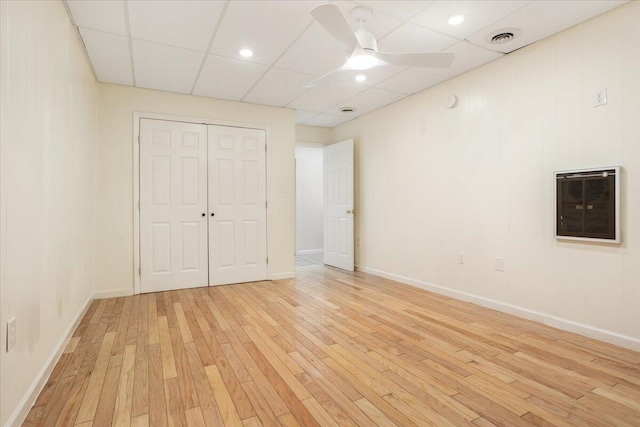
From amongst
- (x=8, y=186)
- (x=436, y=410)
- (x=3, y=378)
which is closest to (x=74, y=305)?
(x=3, y=378)

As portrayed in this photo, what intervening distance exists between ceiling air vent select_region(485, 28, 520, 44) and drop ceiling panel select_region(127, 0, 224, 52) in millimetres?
2269

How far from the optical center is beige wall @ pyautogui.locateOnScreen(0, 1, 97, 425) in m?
1.49

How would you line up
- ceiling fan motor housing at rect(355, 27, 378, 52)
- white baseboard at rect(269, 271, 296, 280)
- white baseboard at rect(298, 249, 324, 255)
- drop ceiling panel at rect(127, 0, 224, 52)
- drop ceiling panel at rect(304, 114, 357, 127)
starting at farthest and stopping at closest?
1. white baseboard at rect(298, 249, 324, 255)
2. drop ceiling panel at rect(304, 114, 357, 127)
3. white baseboard at rect(269, 271, 296, 280)
4. drop ceiling panel at rect(127, 0, 224, 52)
5. ceiling fan motor housing at rect(355, 27, 378, 52)

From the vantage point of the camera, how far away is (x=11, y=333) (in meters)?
1.52

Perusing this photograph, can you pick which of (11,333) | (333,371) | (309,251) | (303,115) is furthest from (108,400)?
(309,251)

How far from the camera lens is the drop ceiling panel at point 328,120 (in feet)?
17.6

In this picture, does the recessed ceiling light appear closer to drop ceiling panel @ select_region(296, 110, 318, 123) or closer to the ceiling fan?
the ceiling fan

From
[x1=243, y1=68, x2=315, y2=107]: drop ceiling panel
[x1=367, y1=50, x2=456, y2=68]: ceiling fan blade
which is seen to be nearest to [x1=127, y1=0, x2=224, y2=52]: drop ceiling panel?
[x1=243, y1=68, x2=315, y2=107]: drop ceiling panel

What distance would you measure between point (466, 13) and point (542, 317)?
267cm

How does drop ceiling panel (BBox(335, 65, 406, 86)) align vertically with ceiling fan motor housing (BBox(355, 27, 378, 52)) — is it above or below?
above

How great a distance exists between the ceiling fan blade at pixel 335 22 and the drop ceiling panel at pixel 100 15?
1.56 metres

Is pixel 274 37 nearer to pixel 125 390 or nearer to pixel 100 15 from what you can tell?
pixel 100 15

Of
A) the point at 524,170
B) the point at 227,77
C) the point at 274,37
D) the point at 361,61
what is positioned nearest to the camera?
the point at 361,61

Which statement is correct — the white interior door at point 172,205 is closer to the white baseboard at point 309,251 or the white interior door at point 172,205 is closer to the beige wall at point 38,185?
the beige wall at point 38,185
